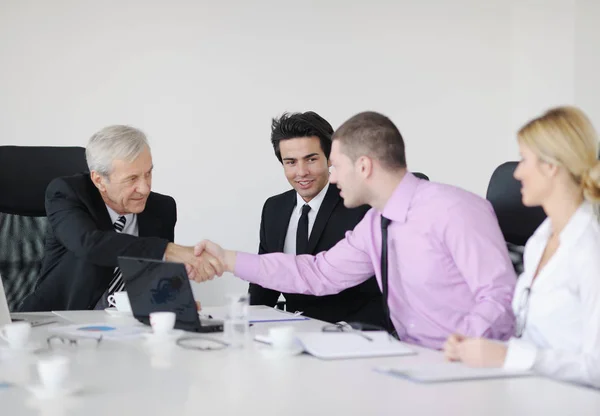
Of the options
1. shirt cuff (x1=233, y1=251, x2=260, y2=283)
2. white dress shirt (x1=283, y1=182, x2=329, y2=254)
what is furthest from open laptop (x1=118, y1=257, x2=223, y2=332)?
white dress shirt (x1=283, y1=182, x2=329, y2=254)

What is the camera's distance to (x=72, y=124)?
4.36 m

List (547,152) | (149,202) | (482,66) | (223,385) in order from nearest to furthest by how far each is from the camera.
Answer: (223,385) < (547,152) < (149,202) < (482,66)

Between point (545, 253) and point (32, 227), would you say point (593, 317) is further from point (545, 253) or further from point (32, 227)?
point (32, 227)

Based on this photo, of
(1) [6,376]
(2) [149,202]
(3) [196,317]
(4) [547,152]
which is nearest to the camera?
(1) [6,376]

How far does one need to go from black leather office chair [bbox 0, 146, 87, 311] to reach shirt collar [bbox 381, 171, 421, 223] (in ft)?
5.39

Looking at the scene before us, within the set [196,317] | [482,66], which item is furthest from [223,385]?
[482,66]

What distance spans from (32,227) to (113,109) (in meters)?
1.01

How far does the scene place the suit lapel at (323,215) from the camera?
3.49m

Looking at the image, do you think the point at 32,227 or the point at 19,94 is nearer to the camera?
the point at 32,227

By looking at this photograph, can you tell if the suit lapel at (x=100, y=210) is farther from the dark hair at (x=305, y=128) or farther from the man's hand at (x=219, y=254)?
the dark hair at (x=305, y=128)

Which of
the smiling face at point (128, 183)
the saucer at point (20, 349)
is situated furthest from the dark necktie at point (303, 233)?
the saucer at point (20, 349)

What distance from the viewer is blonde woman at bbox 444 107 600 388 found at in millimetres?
1908

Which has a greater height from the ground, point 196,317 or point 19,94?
point 19,94

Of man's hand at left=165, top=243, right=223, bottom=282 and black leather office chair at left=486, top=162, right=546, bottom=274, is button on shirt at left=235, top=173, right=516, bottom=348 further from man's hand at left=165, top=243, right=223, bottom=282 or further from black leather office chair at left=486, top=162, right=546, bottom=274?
man's hand at left=165, top=243, right=223, bottom=282
